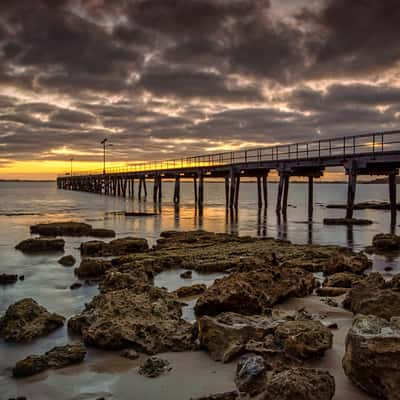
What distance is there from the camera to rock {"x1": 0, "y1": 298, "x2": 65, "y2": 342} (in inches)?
241

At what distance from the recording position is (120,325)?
589 cm

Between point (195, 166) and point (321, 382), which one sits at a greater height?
point (195, 166)

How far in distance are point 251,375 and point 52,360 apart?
7.86 ft

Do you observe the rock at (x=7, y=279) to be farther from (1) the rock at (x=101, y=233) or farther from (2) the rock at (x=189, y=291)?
(1) the rock at (x=101, y=233)

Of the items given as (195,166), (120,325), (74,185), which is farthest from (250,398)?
(74,185)

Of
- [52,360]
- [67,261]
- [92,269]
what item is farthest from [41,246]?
[52,360]

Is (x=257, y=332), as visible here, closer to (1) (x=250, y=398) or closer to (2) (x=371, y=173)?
(1) (x=250, y=398)

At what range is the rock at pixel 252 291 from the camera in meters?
6.60

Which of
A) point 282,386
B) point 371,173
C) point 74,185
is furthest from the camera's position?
point 74,185

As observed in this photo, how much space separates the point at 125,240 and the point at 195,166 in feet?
88.0

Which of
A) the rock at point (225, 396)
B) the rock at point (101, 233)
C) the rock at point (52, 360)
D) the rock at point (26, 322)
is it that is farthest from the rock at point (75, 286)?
the rock at point (101, 233)

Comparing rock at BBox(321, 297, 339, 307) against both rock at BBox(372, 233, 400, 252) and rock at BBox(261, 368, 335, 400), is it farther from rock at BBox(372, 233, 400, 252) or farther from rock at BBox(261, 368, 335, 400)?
rock at BBox(372, 233, 400, 252)

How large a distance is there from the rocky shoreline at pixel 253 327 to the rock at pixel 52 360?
0.5 inches

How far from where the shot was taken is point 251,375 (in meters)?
4.35
